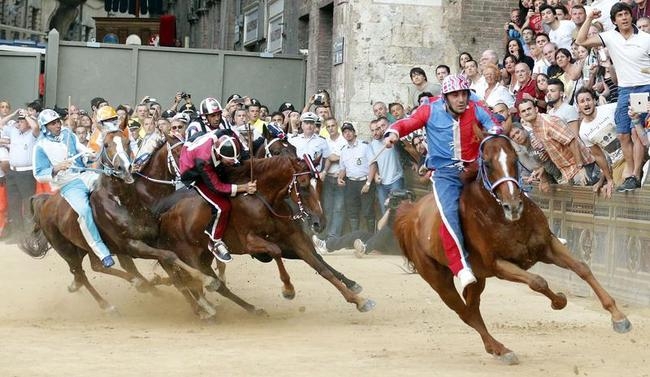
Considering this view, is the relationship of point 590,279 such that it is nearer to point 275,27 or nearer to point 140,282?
point 140,282

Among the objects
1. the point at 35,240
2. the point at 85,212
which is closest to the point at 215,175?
the point at 85,212

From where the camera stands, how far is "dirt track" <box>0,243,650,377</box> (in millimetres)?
9258

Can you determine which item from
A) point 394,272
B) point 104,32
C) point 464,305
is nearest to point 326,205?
point 394,272

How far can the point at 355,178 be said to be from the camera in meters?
19.4

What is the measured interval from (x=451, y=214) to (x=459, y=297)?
855 mm

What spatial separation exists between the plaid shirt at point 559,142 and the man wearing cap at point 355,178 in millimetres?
5649

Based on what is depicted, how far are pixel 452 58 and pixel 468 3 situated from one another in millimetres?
1158

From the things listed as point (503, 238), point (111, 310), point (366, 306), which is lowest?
point (111, 310)

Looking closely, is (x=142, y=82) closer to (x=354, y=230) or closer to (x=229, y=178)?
(x=354, y=230)

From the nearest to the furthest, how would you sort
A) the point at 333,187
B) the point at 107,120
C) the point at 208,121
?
the point at 208,121, the point at 107,120, the point at 333,187

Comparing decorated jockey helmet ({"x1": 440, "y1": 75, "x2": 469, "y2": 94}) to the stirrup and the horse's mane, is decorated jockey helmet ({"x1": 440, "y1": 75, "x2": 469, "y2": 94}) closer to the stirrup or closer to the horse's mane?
the stirrup

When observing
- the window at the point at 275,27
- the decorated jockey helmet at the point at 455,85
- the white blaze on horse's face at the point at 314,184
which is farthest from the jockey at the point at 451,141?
the window at the point at 275,27

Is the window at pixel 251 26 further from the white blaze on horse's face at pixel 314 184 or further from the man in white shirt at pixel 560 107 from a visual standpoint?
the white blaze on horse's face at pixel 314 184

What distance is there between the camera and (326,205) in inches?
783
